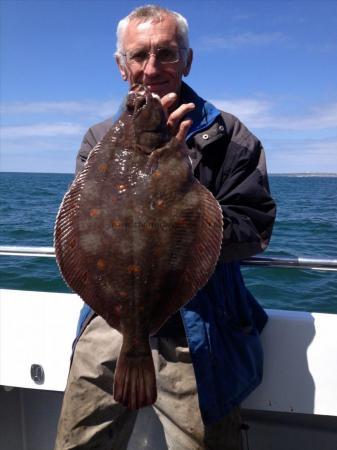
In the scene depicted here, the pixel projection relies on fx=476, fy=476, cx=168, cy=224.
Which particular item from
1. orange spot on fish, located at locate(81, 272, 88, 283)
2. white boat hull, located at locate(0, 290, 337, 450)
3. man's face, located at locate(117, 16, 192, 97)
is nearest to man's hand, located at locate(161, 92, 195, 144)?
man's face, located at locate(117, 16, 192, 97)

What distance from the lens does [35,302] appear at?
318 cm

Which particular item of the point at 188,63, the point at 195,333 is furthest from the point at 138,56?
the point at 195,333

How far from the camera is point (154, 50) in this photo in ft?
7.57

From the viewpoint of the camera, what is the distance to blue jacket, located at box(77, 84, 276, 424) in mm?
2188

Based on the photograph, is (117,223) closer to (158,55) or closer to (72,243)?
(72,243)

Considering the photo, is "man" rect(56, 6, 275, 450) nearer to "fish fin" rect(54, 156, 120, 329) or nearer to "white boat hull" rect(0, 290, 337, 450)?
"white boat hull" rect(0, 290, 337, 450)

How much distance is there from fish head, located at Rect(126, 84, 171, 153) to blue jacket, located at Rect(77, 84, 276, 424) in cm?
36

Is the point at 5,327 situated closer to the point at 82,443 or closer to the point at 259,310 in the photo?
the point at 82,443

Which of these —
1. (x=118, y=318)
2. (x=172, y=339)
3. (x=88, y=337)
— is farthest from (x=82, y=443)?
(x=118, y=318)

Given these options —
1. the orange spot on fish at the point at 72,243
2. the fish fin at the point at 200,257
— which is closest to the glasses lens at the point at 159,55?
the fish fin at the point at 200,257

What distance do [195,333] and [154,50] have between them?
1.36 m

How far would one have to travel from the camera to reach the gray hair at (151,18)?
2.36m

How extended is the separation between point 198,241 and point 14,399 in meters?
2.31

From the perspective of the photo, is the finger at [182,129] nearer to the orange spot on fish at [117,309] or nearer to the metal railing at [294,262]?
the orange spot on fish at [117,309]
